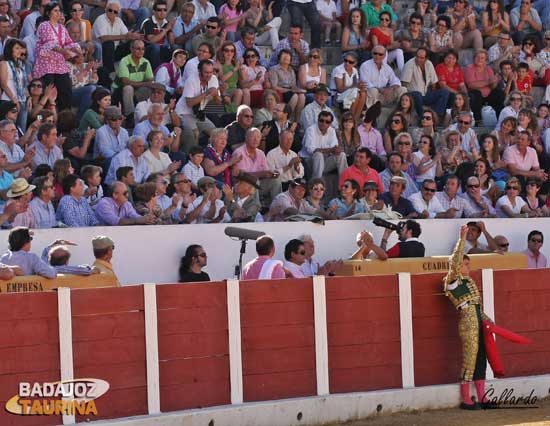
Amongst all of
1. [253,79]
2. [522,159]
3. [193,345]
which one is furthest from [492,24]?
[193,345]

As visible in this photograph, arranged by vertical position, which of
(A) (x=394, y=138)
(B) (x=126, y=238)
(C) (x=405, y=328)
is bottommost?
(C) (x=405, y=328)

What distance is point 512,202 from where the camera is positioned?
14.2 meters

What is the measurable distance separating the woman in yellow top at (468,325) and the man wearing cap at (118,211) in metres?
2.44

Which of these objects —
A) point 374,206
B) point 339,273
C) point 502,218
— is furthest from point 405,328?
point 502,218

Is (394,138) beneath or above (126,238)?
above

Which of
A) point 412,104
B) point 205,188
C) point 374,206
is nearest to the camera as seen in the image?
point 205,188

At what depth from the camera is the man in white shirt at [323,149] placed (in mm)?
13609

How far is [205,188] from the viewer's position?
12164 millimetres

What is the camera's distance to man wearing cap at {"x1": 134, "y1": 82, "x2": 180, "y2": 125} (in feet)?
43.0

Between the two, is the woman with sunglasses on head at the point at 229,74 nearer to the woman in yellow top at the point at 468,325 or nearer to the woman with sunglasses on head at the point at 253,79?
the woman with sunglasses on head at the point at 253,79

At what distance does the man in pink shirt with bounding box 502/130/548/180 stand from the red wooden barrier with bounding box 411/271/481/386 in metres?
3.54

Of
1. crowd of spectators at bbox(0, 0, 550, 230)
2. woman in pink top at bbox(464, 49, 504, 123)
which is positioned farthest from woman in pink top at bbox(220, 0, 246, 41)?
woman in pink top at bbox(464, 49, 504, 123)

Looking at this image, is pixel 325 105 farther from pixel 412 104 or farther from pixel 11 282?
pixel 11 282

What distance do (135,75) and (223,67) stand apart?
1042 mm
